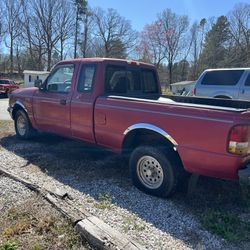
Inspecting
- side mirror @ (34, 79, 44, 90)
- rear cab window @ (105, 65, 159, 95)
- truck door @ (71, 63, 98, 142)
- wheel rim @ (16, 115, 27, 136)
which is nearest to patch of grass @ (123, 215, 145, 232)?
truck door @ (71, 63, 98, 142)

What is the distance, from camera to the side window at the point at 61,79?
217 inches

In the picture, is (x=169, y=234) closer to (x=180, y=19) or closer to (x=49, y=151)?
(x=49, y=151)

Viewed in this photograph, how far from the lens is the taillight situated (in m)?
3.17

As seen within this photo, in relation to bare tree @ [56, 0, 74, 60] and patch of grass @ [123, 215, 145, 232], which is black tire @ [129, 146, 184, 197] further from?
bare tree @ [56, 0, 74, 60]

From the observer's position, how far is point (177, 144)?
12.1 feet

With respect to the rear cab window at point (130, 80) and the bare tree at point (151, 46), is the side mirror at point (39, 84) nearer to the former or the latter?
the rear cab window at point (130, 80)

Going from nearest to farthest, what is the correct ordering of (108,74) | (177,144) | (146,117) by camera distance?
(177,144), (146,117), (108,74)

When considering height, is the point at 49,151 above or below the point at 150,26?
below

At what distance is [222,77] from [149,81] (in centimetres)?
510

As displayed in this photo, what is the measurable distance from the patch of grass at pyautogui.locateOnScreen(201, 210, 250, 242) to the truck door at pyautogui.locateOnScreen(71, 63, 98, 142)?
7.65ft

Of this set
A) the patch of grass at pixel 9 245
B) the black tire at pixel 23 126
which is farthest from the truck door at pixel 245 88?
the patch of grass at pixel 9 245

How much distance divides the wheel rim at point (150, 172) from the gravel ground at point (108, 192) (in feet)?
0.62

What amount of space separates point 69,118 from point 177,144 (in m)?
2.38

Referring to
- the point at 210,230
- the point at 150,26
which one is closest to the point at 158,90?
the point at 210,230
